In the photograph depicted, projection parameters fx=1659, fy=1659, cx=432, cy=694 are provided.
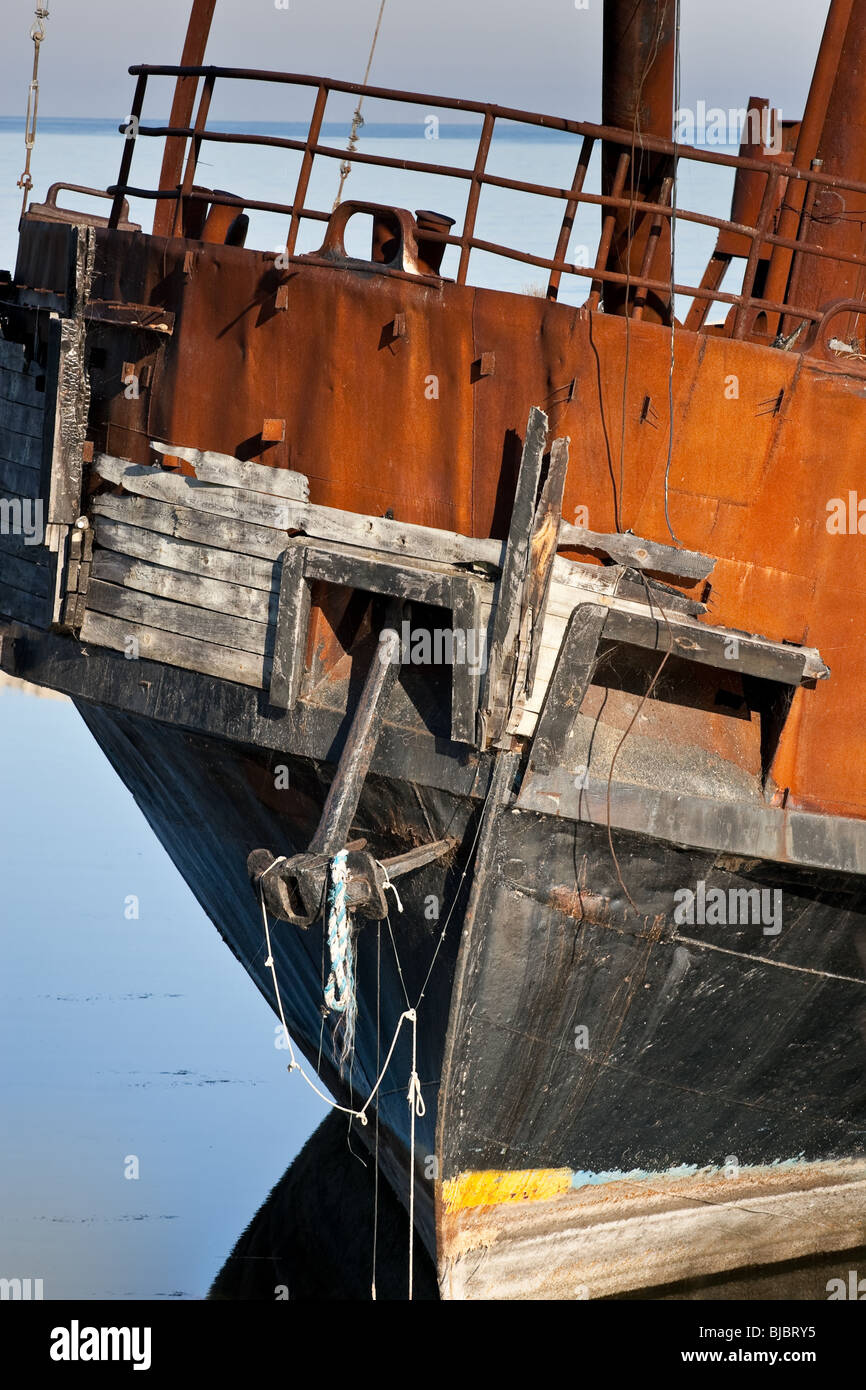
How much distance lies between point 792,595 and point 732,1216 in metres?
3.54

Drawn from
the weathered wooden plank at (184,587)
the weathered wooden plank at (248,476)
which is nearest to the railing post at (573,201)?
the weathered wooden plank at (248,476)

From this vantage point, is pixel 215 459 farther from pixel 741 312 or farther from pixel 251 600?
pixel 741 312

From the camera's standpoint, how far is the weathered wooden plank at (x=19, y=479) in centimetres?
793

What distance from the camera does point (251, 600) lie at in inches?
274

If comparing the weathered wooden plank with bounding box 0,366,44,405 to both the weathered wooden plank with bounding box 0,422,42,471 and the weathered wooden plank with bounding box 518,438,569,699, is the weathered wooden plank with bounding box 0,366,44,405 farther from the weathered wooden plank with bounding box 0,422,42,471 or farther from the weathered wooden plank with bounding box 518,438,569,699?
the weathered wooden plank with bounding box 518,438,569,699

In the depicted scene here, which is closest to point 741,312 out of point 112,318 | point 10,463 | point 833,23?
point 833,23

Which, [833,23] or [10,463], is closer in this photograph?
[833,23]

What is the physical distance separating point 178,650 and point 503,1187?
9.39ft

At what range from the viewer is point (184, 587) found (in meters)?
7.17

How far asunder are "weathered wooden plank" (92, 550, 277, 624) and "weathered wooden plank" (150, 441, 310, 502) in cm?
42

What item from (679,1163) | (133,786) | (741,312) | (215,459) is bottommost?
(679,1163)

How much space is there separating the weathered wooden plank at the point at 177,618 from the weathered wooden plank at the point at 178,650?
0.03 meters

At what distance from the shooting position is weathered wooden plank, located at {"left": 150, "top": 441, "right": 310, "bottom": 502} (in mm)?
7012
